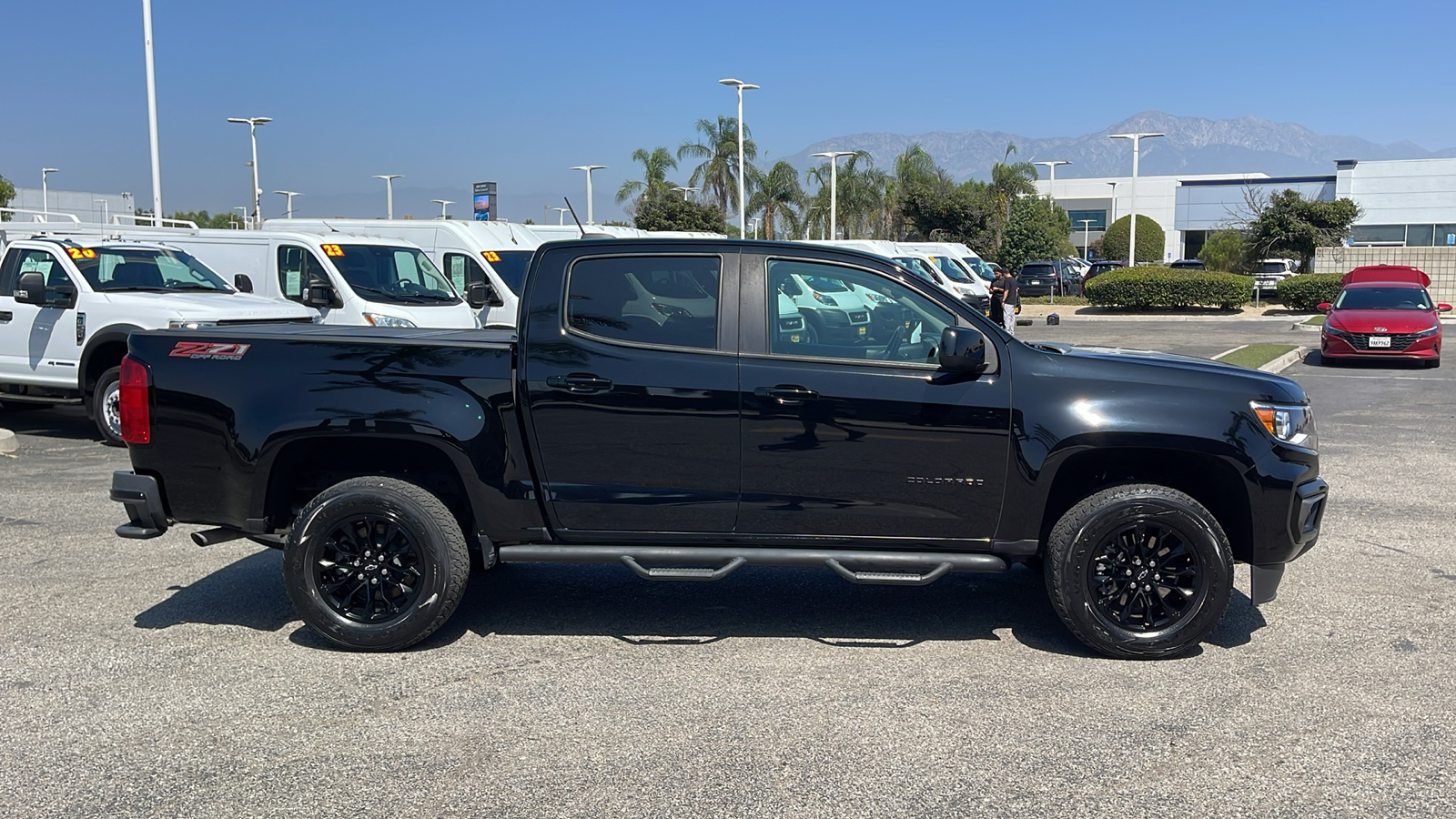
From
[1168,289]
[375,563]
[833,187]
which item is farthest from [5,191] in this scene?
[375,563]

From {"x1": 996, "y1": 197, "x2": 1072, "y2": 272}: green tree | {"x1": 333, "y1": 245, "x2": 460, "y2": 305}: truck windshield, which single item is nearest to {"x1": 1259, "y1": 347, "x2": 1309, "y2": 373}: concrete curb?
{"x1": 333, "y1": 245, "x2": 460, "y2": 305}: truck windshield

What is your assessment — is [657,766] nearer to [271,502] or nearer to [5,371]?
[271,502]

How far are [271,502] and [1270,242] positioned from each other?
1612 inches

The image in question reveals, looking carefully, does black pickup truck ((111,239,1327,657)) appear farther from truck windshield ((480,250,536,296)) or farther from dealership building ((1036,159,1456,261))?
dealership building ((1036,159,1456,261))

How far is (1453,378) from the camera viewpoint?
18062 mm

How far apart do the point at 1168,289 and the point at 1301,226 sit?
853cm

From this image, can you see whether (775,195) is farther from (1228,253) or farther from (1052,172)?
(1228,253)

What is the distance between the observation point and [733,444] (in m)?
5.40

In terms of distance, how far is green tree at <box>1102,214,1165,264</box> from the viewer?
76.3m

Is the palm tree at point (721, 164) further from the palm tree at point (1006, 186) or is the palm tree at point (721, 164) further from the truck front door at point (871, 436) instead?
the truck front door at point (871, 436)

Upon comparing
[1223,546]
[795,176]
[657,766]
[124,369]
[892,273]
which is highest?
[795,176]

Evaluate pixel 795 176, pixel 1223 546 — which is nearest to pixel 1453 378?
pixel 1223 546

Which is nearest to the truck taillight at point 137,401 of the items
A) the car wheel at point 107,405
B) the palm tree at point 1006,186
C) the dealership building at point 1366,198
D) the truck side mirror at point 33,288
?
the car wheel at point 107,405

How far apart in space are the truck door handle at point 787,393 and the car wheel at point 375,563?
4.93 feet
